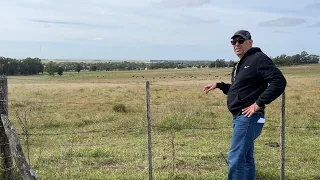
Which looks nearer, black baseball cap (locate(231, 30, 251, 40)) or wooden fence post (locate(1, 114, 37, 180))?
black baseball cap (locate(231, 30, 251, 40))

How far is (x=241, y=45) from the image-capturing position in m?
4.72

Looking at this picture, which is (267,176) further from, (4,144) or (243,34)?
(4,144)

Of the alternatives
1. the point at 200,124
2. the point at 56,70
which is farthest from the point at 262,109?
the point at 56,70

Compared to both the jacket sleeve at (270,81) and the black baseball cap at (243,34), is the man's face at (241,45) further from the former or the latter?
the jacket sleeve at (270,81)

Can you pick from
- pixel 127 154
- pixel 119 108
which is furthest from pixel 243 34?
pixel 119 108

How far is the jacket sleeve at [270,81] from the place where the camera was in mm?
4273

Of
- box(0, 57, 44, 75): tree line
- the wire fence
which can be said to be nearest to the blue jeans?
the wire fence

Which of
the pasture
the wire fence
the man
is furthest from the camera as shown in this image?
the wire fence

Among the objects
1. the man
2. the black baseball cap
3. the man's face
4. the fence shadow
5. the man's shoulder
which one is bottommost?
the fence shadow

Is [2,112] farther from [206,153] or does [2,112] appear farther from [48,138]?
[48,138]

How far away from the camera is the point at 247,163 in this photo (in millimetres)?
5090

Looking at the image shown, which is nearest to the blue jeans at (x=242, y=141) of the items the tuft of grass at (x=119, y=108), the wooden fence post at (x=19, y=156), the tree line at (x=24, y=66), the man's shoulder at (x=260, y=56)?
the man's shoulder at (x=260, y=56)

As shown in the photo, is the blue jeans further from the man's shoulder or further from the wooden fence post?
the wooden fence post

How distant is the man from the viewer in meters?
4.41
